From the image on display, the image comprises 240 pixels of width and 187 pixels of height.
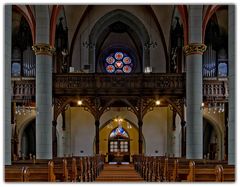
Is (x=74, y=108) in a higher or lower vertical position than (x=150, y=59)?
lower

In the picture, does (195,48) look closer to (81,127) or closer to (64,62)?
(64,62)

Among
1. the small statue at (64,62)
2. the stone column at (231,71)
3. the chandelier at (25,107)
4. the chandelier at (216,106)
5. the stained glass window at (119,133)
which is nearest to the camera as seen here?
the stone column at (231,71)

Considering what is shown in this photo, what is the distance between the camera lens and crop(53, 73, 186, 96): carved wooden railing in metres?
24.5

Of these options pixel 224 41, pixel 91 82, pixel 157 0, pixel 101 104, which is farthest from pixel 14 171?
pixel 224 41

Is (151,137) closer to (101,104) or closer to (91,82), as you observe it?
(101,104)

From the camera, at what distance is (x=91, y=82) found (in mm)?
24734

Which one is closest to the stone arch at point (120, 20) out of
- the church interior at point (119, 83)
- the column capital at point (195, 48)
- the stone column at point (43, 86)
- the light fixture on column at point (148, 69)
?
the church interior at point (119, 83)

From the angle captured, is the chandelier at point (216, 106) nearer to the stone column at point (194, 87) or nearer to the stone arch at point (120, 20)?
the stone column at point (194, 87)

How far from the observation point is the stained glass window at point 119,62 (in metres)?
37.5

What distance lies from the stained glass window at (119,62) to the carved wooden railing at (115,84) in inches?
497

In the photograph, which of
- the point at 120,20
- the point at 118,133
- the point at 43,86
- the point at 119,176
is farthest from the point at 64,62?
the point at 119,176

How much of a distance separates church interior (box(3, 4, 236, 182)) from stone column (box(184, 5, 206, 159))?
47mm

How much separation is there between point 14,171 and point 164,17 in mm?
23933

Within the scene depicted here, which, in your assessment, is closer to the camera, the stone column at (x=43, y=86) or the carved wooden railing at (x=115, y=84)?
the stone column at (x=43, y=86)
